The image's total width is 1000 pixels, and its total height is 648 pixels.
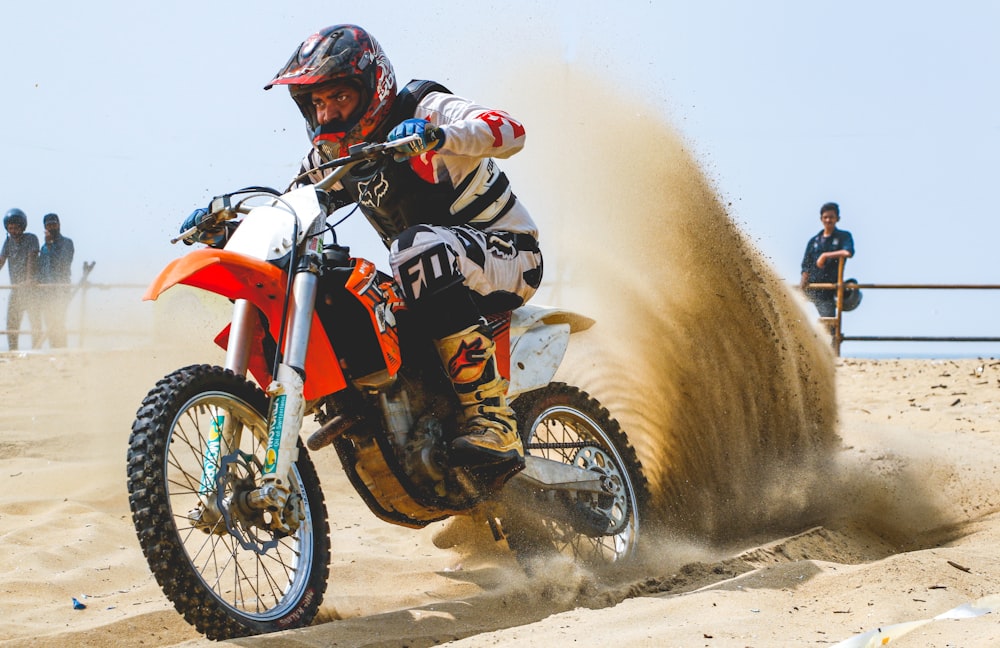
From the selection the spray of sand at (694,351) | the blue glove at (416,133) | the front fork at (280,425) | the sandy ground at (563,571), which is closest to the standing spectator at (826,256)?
the sandy ground at (563,571)

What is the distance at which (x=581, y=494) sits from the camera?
5.20 m

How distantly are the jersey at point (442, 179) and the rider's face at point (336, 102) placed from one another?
0.17m

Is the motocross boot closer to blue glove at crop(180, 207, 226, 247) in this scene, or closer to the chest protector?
the chest protector

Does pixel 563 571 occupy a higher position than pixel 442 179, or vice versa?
pixel 442 179

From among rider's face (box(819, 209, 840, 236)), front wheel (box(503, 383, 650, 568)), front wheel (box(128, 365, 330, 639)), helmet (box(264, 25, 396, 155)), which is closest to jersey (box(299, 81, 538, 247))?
helmet (box(264, 25, 396, 155))

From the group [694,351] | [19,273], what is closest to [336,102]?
[694,351]

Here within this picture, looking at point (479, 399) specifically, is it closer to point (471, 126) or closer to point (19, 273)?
point (471, 126)

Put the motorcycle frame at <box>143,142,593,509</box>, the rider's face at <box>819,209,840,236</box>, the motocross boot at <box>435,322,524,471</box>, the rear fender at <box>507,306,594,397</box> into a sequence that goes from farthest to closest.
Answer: the rider's face at <box>819,209,840,236</box> → the rear fender at <box>507,306,594,397</box> → the motocross boot at <box>435,322,524,471</box> → the motorcycle frame at <box>143,142,593,509</box>

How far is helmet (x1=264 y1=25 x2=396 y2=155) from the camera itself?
4.19 meters

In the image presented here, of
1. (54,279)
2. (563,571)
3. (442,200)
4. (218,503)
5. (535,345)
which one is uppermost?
(54,279)

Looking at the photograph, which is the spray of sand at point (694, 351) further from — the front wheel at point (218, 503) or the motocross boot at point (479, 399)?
the front wheel at point (218, 503)

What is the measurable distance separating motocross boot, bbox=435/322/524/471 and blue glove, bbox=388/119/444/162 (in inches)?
28.7

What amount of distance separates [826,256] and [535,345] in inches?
381

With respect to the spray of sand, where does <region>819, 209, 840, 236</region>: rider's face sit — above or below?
above
